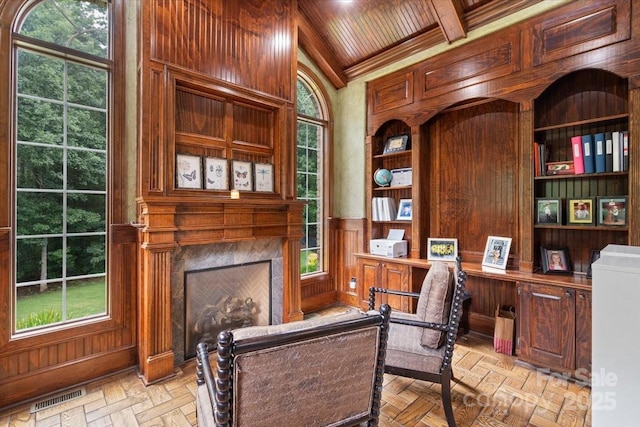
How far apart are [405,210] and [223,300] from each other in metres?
2.31

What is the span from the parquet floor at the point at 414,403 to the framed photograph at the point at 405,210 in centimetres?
170

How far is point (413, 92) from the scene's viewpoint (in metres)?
3.57

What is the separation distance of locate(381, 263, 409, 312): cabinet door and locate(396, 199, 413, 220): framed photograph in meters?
0.61

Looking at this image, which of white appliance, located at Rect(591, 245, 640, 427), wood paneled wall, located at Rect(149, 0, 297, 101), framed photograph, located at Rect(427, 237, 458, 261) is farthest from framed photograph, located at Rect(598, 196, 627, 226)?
wood paneled wall, located at Rect(149, 0, 297, 101)

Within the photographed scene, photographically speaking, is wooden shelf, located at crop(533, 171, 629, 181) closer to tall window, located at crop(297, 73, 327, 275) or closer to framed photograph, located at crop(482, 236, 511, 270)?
framed photograph, located at crop(482, 236, 511, 270)

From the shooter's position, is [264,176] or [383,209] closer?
[264,176]

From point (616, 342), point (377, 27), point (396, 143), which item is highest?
point (377, 27)

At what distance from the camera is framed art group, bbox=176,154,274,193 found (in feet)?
8.57

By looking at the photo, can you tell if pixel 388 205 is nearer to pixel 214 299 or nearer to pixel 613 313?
pixel 214 299

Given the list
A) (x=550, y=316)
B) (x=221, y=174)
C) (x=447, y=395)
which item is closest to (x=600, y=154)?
(x=550, y=316)

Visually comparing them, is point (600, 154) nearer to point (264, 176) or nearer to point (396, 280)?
point (396, 280)

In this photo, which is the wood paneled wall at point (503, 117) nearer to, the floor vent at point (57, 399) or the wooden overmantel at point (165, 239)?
the wooden overmantel at point (165, 239)

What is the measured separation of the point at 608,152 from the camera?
2412 mm

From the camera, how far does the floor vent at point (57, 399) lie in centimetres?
207
